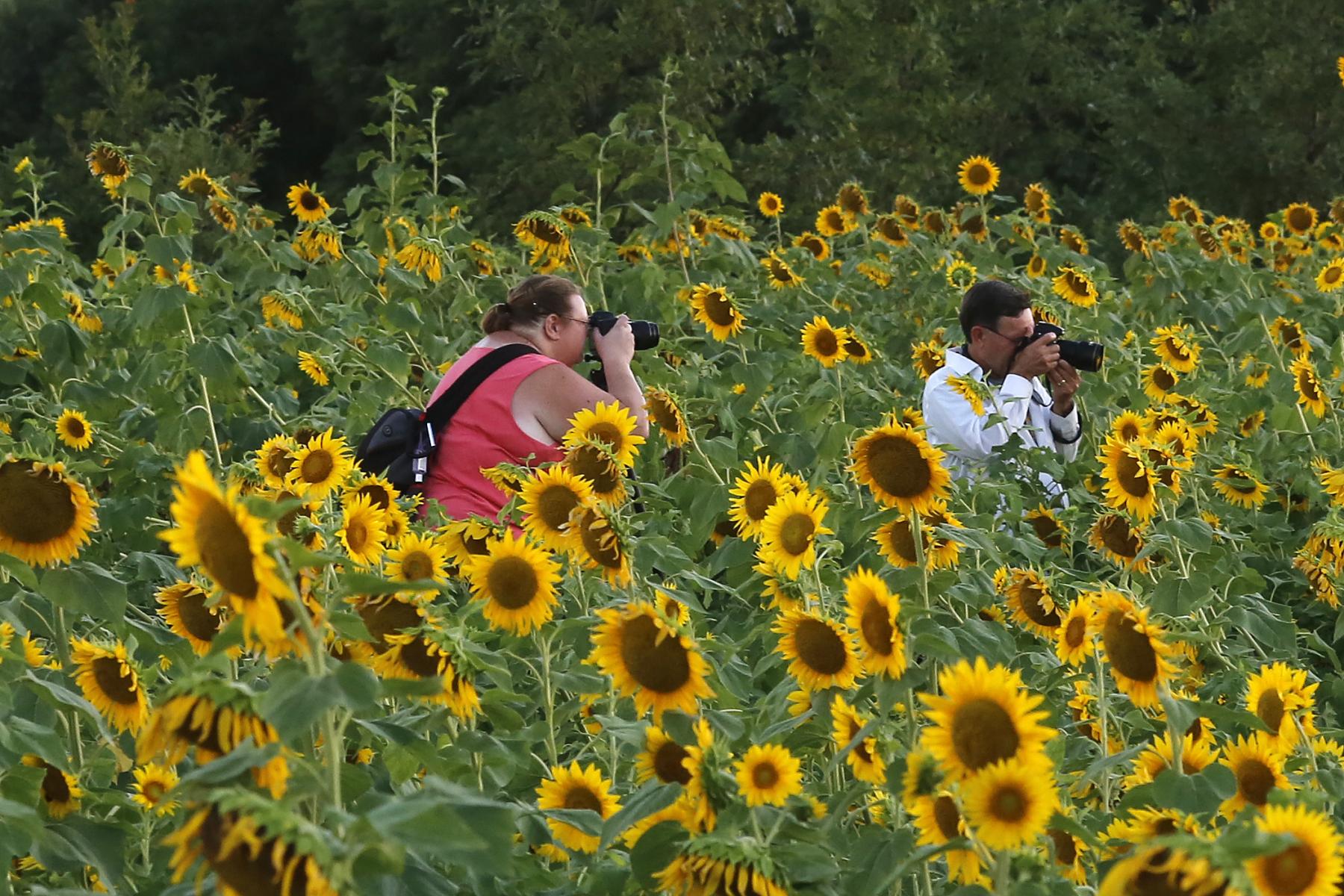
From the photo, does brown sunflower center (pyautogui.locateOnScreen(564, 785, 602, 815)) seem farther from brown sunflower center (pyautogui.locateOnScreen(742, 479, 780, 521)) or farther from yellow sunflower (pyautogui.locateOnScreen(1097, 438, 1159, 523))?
yellow sunflower (pyautogui.locateOnScreen(1097, 438, 1159, 523))

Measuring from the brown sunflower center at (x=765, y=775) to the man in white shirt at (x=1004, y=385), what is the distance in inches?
107

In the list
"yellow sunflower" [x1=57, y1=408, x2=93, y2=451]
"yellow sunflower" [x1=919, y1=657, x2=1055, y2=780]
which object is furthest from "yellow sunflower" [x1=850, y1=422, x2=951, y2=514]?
"yellow sunflower" [x1=57, y1=408, x2=93, y2=451]

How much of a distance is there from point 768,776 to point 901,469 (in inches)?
27.5

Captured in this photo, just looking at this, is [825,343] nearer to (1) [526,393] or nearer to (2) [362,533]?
(1) [526,393]

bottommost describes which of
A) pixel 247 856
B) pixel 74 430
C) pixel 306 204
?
pixel 306 204

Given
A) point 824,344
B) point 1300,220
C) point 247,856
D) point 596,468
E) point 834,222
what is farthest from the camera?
point 1300,220

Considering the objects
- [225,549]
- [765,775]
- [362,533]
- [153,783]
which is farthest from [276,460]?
[225,549]

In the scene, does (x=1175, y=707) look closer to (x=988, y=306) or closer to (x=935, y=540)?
(x=935, y=540)

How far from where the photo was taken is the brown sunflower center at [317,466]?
10.0ft

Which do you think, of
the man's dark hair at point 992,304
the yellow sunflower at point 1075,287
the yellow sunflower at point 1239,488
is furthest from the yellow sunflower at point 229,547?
the yellow sunflower at point 1075,287

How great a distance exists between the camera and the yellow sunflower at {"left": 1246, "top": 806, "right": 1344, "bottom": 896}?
1432 mm

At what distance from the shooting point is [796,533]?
2250mm

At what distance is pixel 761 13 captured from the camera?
12312 millimetres

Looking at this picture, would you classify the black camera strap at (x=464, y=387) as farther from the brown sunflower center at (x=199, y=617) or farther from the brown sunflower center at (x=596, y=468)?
the brown sunflower center at (x=199, y=617)
